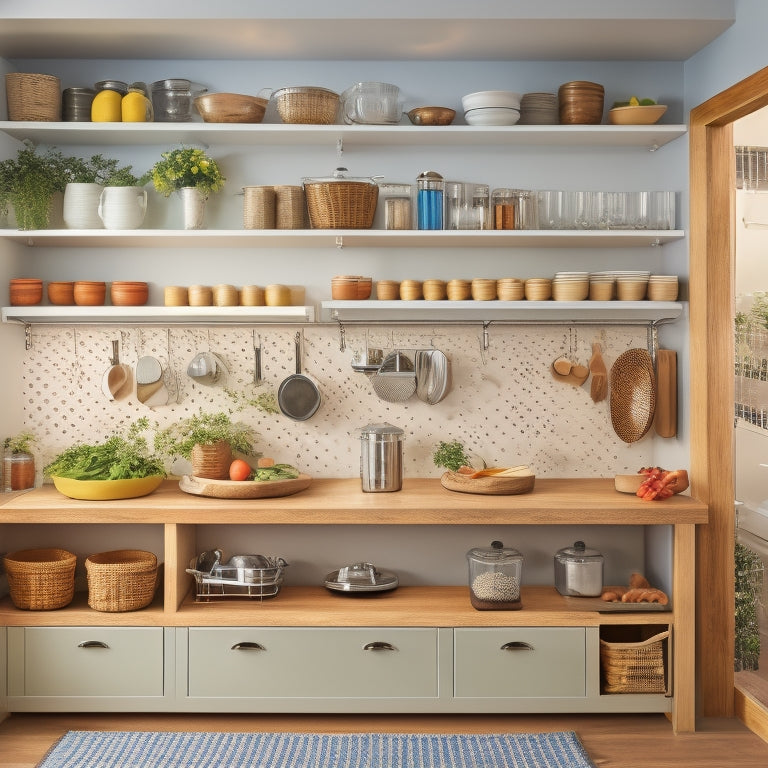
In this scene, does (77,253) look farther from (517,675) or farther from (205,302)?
(517,675)

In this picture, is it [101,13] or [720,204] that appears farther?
[720,204]

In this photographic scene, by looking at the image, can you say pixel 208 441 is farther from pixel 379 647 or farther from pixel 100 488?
pixel 379 647

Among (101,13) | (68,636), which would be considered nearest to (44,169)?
(101,13)

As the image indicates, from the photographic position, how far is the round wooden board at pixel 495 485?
3.38 metres

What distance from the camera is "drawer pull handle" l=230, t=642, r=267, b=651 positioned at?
3223 mm

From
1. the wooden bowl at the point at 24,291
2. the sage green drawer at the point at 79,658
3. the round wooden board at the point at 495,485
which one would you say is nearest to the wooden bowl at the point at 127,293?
the wooden bowl at the point at 24,291

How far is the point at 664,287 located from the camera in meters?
3.45

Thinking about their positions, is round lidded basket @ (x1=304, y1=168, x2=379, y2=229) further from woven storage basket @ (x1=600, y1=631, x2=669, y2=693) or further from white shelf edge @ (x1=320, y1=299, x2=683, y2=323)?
woven storage basket @ (x1=600, y1=631, x2=669, y2=693)

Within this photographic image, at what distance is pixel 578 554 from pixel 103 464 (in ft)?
6.35

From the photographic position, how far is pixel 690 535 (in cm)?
322

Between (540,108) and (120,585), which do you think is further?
(540,108)

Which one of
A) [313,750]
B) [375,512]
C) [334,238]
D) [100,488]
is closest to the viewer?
[313,750]

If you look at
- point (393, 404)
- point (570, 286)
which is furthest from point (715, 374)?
point (393, 404)

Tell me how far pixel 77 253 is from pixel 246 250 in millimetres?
736
